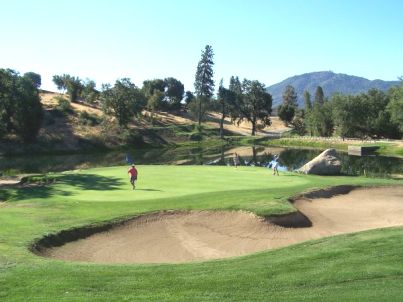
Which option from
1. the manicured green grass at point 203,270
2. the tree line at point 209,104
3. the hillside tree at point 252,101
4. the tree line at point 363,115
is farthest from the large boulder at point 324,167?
the hillside tree at point 252,101

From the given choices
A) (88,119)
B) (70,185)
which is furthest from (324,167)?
(88,119)

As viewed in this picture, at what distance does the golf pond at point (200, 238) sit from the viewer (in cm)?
1196

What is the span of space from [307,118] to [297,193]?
111 m

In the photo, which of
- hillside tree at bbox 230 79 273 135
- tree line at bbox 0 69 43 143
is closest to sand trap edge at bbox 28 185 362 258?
tree line at bbox 0 69 43 143

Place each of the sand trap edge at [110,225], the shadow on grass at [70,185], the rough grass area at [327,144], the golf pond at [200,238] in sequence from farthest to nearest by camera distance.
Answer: the rough grass area at [327,144] < the shadow on grass at [70,185] < the sand trap edge at [110,225] < the golf pond at [200,238]

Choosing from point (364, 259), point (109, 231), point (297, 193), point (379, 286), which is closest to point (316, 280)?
point (379, 286)

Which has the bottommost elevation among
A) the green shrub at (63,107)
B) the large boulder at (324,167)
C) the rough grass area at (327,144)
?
the large boulder at (324,167)

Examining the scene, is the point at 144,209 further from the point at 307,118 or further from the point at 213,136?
the point at 307,118

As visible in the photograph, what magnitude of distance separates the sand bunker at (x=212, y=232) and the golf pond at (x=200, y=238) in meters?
0.05

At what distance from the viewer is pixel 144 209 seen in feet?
74.8

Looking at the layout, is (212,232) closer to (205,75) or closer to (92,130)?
(92,130)

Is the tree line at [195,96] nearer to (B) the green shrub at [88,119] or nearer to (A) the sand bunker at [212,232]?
(B) the green shrub at [88,119]

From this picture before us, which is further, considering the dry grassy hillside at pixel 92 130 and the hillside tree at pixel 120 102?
the hillside tree at pixel 120 102

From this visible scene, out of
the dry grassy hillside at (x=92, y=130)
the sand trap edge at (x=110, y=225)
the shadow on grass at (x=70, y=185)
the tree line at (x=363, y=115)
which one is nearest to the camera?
the sand trap edge at (x=110, y=225)
